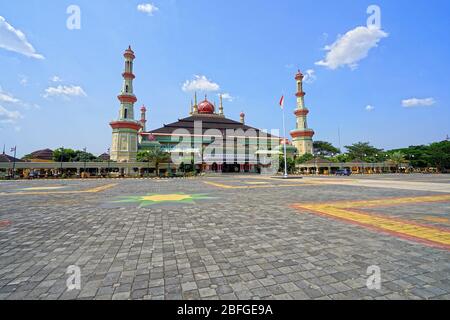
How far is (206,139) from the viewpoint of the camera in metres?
54.0

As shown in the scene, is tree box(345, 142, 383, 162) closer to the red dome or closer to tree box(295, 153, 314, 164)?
tree box(295, 153, 314, 164)

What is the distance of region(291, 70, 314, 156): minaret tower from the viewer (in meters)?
59.4

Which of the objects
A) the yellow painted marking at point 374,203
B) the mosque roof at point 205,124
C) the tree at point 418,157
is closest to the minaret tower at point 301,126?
the mosque roof at point 205,124

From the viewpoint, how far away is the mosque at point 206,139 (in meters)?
45.1

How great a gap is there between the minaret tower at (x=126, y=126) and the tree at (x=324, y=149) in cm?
5898

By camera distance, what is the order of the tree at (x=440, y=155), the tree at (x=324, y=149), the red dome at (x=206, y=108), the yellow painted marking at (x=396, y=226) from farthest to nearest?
1. the tree at (x=324, y=149)
2. the red dome at (x=206, y=108)
3. the tree at (x=440, y=155)
4. the yellow painted marking at (x=396, y=226)

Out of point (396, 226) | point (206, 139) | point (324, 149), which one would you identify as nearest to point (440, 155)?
point (324, 149)

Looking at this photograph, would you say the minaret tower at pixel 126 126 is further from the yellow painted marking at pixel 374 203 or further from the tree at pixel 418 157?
the tree at pixel 418 157

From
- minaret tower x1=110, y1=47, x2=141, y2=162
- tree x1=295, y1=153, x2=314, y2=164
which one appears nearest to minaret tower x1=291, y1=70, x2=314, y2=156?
tree x1=295, y1=153, x2=314, y2=164

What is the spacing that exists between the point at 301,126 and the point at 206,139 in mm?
27218

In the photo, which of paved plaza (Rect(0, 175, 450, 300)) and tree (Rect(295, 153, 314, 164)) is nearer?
paved plaza (Rect(0, 175, 450, 300))

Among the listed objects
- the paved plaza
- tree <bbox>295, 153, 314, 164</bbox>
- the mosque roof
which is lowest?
the paved plaza
